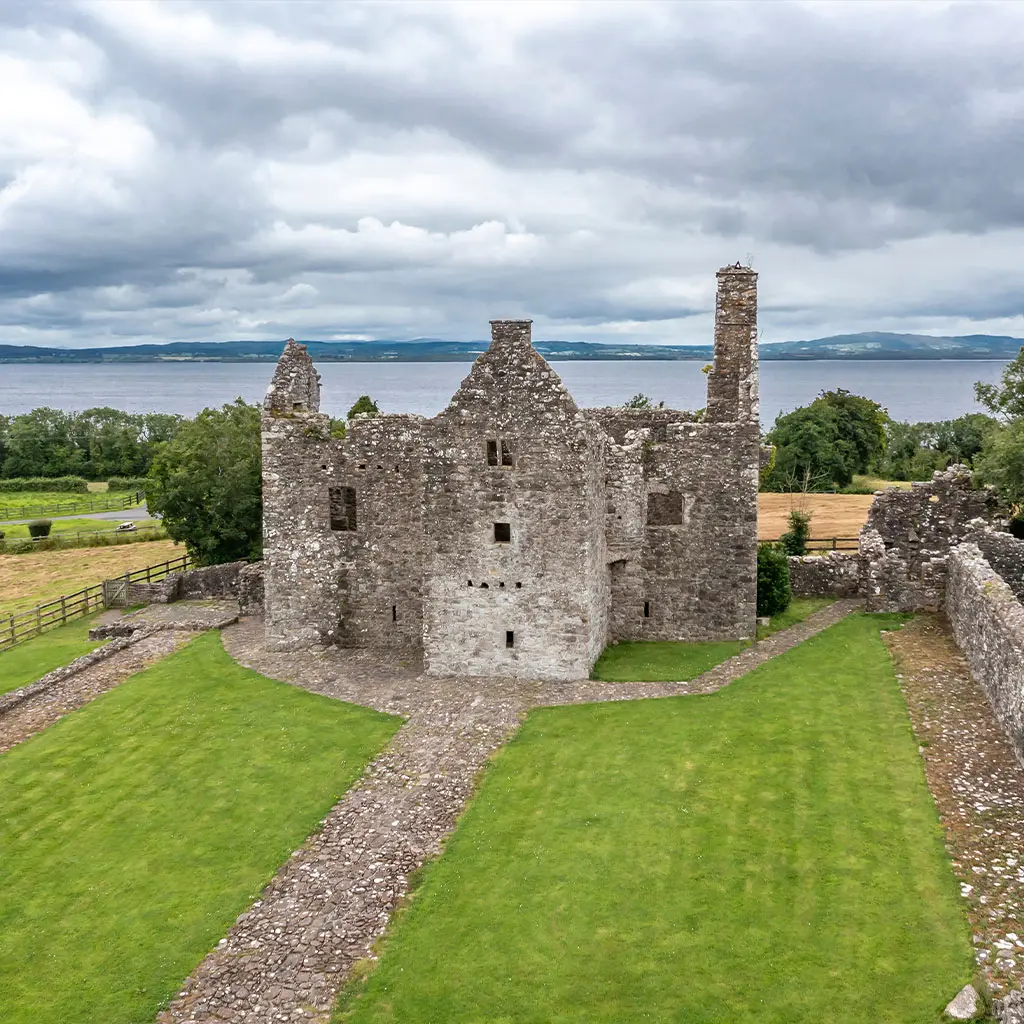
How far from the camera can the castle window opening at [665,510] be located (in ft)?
71.3

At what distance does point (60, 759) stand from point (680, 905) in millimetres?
12161

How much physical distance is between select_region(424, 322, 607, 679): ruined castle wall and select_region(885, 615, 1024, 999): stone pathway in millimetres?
7231

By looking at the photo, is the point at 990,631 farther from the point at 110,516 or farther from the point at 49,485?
the point at 49,485

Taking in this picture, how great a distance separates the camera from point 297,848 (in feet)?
42.7

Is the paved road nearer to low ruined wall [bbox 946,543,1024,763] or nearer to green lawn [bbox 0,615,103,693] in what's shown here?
green lawn [bbox 0,615,103,693]

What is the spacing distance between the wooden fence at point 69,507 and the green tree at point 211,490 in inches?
1292

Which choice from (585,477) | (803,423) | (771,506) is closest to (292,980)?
(585,477)

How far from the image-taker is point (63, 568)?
4094 centimetres

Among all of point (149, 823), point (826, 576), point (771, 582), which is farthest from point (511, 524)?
point (826, 576)

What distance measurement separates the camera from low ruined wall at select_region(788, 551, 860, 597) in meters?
25.9

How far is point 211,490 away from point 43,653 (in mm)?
9378

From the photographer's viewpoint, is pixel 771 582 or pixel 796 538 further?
pixel 796 538

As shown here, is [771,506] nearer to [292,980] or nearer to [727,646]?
[727,646]

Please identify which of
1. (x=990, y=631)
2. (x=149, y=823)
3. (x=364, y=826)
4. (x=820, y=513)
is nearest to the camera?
(x=364, y=826)
